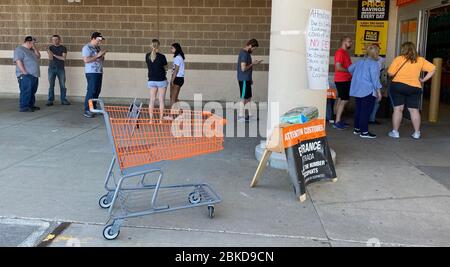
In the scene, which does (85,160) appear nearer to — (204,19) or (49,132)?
(49,132)

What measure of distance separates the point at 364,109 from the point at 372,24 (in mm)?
4063

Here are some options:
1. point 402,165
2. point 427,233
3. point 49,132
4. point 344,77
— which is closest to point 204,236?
point 427,233

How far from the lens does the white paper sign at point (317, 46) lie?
6184 mm

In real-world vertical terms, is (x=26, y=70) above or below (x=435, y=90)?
above

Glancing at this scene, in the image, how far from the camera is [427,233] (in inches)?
171

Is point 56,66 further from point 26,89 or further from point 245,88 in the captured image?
point 245,88

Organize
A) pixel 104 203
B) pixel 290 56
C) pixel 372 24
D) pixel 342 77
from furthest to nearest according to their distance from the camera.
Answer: pixel 372 24
pixel 342 77
pixel 290 56
pixel 104 203

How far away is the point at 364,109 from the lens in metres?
8.42

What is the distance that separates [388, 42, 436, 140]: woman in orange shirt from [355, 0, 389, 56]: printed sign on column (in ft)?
11.3

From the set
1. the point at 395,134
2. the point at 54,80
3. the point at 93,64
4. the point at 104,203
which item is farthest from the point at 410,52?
the point at 54,80

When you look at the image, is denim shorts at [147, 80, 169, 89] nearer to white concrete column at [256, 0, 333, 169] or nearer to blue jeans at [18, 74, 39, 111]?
blue jeans at [18, 74, 39, 111]

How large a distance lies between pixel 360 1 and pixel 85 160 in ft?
26.3

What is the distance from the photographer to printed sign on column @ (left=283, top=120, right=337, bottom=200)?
511 centimetres
